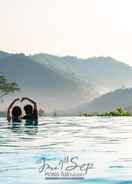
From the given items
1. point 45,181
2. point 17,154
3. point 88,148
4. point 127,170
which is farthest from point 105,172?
point 88,148

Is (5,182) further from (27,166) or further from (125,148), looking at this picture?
(125,148)

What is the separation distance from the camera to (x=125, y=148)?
23156mm

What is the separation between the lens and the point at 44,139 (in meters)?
28.3

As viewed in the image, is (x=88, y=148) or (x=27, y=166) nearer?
(x=27, y=166)

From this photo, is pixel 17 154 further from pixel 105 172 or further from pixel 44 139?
pixel 44 139

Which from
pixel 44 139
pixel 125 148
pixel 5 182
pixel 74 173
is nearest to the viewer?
pixel 5 182

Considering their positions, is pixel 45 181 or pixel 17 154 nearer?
pixel 45 181

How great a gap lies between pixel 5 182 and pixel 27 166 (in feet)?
9.10

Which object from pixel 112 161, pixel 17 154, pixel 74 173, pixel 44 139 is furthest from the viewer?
pixel 44 139

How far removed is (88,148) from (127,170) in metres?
6.51

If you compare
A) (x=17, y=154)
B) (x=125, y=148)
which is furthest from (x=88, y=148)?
(x=17, y=154)

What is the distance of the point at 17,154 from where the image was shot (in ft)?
68.5

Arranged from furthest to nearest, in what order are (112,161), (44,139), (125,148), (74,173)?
(44,139) < (125,148) < (112,161) < (74,173)

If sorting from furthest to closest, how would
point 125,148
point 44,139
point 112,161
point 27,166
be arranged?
point 44,139 → point 125,148 → point 112,161 → point 27,166
